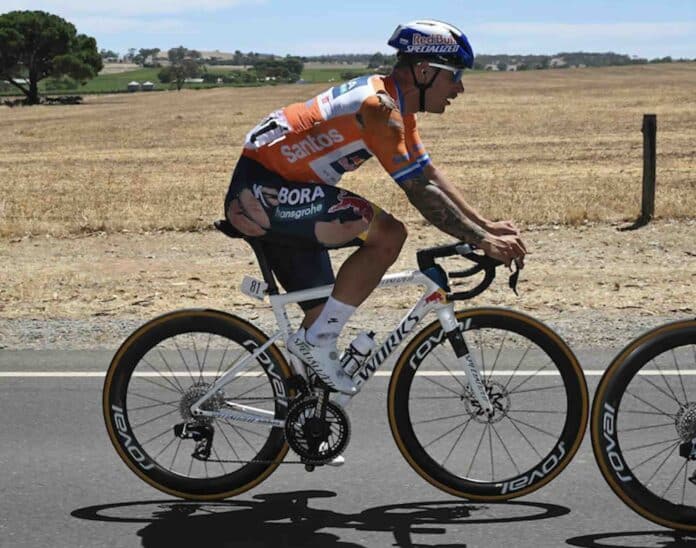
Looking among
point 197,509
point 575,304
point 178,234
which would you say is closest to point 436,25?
point 197,509

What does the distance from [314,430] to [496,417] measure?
71 centimetres

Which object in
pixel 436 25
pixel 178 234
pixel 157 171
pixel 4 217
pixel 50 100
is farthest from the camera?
pixel 50 100

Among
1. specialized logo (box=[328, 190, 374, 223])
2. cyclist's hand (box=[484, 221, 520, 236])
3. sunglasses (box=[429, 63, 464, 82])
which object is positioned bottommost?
cyclist's hand (box=[484, 221, 520, 236])

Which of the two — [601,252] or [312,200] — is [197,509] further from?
[601,252]

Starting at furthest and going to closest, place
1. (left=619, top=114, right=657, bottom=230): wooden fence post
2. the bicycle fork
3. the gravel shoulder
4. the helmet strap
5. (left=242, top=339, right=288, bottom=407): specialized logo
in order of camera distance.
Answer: (left=619, top=114, right=657, bottom=230): wooden fence post < the gravel shoulder < (left=242, top=339, right=288, bottom=407): specialized logo < the bicycle fork < the helmet strap

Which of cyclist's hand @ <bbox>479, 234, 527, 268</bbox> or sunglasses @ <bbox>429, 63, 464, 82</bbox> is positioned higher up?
sunglasses @ <bbox>429, 63, 464, 82</bbox>

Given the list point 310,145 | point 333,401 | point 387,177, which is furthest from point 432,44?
point 387,177

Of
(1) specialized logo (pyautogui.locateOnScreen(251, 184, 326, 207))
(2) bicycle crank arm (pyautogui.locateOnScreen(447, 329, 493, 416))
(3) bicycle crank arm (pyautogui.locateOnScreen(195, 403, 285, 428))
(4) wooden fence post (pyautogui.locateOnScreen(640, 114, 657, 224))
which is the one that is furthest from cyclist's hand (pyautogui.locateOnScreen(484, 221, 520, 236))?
(4) wooden fence post (pyautogui.locateOnScreen(640, 114, 657, 224))

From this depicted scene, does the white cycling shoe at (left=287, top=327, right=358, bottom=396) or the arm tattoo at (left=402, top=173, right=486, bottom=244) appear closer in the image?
the arm tattoo at (left=402, top=173, right=486, bottom=244)

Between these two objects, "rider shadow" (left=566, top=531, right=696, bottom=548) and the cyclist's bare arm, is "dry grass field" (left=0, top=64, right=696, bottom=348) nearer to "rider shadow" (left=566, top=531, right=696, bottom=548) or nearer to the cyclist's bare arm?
"rider shadow" (left=566, top=531, right=696, bottom=548)

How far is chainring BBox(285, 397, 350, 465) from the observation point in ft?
15.3

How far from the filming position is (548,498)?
4.91 meters

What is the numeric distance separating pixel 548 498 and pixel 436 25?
1939 millimetres

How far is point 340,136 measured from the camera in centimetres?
447
